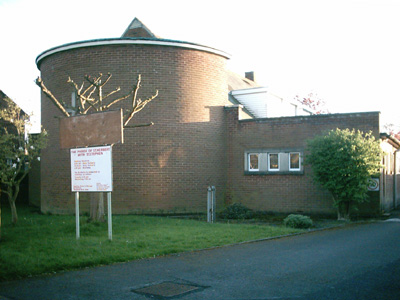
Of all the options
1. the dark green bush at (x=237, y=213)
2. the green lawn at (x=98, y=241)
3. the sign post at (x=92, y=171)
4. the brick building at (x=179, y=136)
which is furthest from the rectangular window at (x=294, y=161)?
the sign post at (x=92, y=171)

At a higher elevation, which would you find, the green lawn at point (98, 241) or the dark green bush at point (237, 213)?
the green lawn at point (98, 241)

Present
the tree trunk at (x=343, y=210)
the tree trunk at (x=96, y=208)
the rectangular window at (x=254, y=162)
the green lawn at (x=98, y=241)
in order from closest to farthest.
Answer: the green lawn at (x=98, y=241)
the tree trunk at (x=96, y=208)
the tree trunk at (x=343, y=210)
the rectangular window at (x=254, y=162)

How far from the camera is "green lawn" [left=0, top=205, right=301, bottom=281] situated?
27.9ft

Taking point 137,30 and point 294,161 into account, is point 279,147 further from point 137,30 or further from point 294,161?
point 137,30

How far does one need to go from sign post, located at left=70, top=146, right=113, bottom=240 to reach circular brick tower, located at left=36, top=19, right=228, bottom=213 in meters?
6.78

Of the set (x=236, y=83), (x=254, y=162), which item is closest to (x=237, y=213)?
(x=254, y=162)

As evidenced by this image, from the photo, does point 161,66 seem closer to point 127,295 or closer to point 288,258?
point 288,258

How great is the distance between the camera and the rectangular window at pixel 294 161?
780 inches

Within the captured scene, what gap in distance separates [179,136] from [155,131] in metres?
1.07

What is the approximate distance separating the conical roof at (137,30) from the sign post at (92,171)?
572 inches

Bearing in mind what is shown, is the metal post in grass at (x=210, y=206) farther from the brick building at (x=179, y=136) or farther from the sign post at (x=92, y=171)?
the sign post at (x=92, y=171)

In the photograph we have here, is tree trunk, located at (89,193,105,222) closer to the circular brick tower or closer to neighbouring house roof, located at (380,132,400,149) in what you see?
the circular brick tower

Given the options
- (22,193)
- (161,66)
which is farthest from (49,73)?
(22,193)

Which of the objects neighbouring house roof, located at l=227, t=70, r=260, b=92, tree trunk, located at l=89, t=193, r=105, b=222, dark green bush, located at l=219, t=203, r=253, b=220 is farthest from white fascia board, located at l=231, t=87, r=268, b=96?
tree trunk, located at l=89, t=193, r=105, b=222
